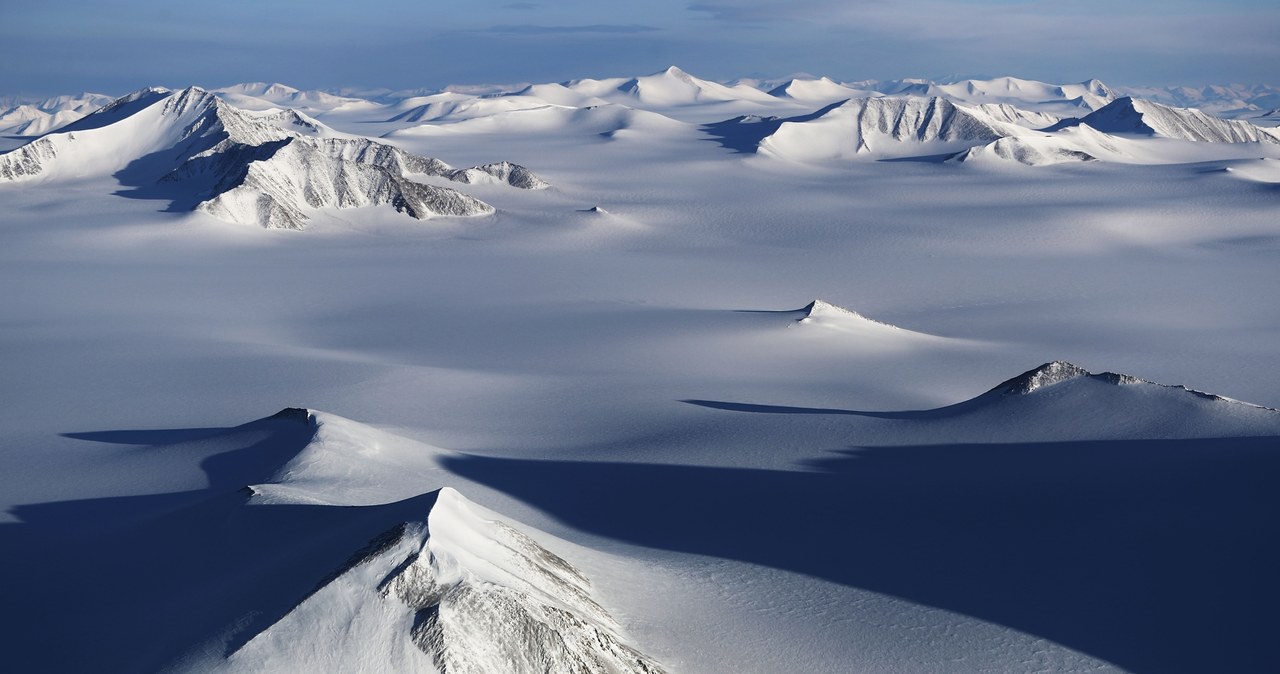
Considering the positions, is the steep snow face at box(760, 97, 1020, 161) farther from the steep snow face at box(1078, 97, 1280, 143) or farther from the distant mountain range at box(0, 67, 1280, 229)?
the steep snow face at box(1078, 97, 1280, 143)

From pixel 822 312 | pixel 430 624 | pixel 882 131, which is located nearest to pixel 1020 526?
pixel 430 624

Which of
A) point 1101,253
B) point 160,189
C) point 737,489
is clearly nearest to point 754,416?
point 737,489

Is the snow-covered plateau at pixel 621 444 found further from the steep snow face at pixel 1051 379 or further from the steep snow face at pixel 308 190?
the steep snow face at pixel 308 190

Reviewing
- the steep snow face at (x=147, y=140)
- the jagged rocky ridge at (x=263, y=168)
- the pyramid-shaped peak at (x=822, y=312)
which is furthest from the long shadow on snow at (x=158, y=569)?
the steep snow face at (x=147, y=140)

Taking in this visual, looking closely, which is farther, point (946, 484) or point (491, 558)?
point (946, 484)

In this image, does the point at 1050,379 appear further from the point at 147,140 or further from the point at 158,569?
the point at 147,140

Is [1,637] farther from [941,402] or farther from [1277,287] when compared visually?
[1277,287]
